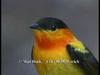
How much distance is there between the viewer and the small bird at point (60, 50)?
8.43 ft

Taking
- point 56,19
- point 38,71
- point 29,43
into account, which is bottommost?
point 38,71

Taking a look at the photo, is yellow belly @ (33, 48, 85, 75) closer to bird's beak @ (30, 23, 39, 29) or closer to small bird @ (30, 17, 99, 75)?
small bird @ (30, 17, 99, 75)

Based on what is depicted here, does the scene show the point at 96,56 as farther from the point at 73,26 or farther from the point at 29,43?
the point at 29,43

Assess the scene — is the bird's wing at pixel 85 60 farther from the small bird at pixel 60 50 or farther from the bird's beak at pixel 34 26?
the bird's beak at pixel 34 26

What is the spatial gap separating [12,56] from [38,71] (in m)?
0.21

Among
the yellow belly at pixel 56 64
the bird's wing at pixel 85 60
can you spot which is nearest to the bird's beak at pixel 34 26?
the yellow belly at pixel 56 64

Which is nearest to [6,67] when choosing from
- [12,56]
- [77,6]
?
[12,56]

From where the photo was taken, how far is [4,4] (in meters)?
2.61

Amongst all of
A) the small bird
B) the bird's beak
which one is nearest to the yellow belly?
the small bird

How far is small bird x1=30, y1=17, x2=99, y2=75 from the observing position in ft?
8.43

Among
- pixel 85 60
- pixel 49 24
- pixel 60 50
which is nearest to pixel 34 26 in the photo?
pixel 49 24

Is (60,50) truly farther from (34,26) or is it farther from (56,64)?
(34,26)

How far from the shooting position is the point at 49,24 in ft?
8.45

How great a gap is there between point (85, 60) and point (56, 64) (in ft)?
0.65
